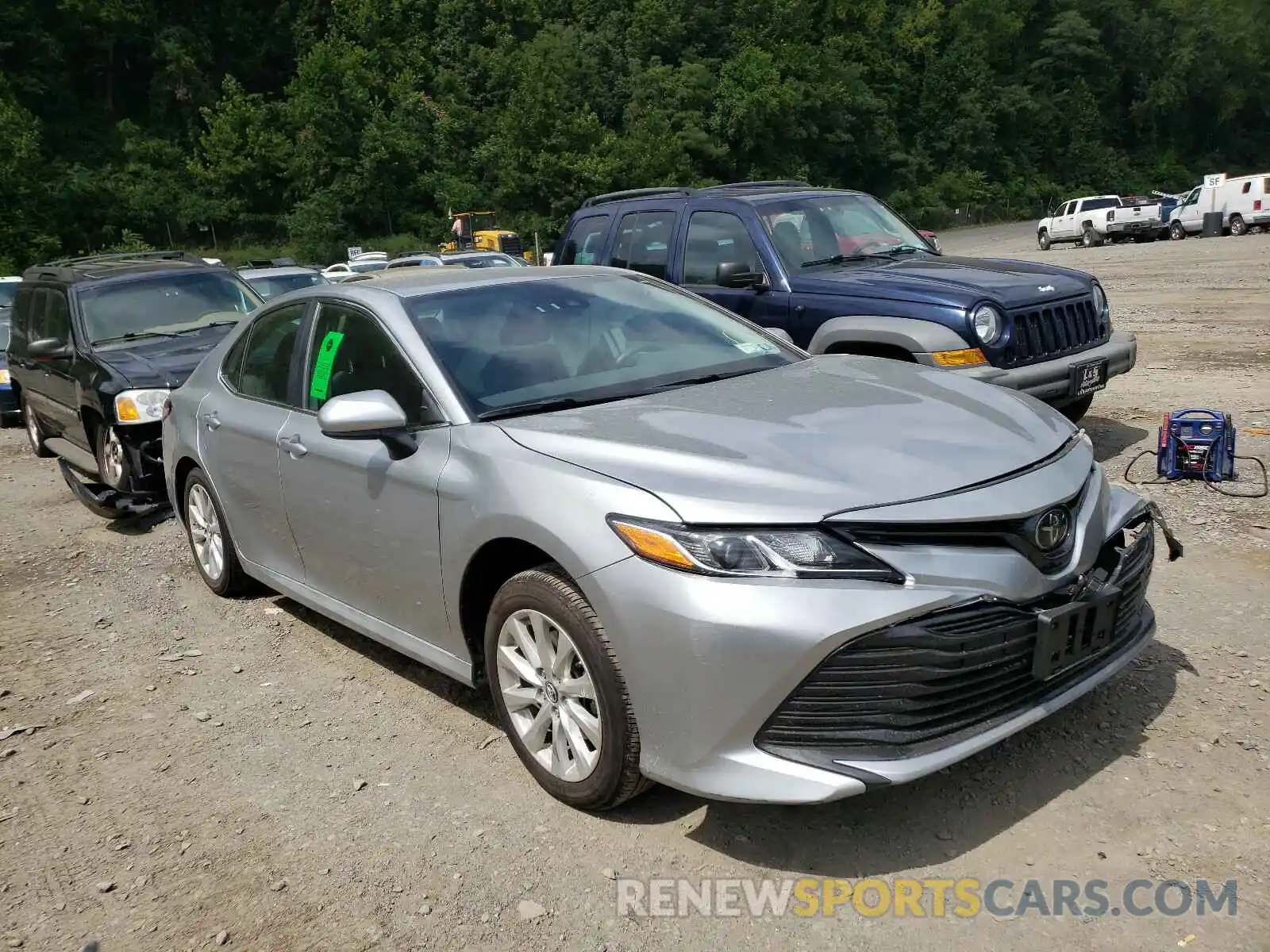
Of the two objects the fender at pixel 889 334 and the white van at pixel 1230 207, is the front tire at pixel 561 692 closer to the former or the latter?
the fender at pixel 889 334

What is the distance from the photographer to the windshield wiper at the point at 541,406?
3748 millimetres

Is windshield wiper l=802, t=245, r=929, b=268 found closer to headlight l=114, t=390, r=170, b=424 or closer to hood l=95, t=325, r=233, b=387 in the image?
hood l=95, t=325, r=233, b=387

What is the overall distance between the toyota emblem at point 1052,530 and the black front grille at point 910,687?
20 cm

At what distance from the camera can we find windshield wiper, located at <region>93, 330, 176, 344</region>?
27.9 feet

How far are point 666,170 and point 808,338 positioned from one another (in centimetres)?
6323

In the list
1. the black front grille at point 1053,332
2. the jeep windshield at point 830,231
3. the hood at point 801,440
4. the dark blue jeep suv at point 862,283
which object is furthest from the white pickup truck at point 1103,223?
the hood at point 801,440

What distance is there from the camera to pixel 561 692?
336 centimetres

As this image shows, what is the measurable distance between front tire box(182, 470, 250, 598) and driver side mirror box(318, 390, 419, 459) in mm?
1957

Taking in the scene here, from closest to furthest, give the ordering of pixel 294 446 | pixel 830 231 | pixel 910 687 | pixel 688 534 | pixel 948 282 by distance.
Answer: pixel 910 687 → pixel 688 534 → pixel 294 446 → pixel 948 282 → pixel 830 231

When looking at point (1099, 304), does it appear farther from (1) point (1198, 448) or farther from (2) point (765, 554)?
(2) point (765, 554)

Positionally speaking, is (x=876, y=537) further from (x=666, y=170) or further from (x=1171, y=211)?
(x=666, y=170)

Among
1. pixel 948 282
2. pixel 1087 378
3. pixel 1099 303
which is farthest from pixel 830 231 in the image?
pixel 1087 378

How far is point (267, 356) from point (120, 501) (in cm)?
332

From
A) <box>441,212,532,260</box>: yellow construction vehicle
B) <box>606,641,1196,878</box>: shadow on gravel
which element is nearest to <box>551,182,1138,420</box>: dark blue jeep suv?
<box>606,641,1196,878</box>: shadow on gravel
